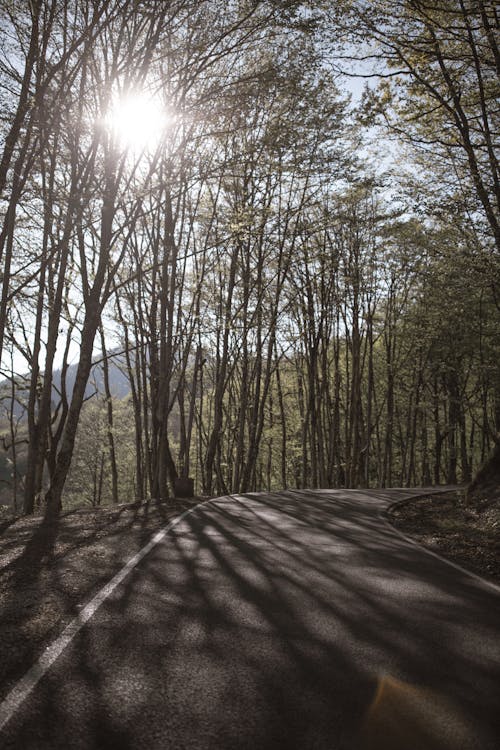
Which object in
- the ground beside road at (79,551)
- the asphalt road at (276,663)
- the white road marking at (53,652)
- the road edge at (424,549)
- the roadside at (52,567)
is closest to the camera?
the asphalt road at (276,663)

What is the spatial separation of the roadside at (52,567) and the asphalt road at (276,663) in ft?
0.85

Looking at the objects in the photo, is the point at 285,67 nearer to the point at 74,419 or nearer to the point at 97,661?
the point at 74,419

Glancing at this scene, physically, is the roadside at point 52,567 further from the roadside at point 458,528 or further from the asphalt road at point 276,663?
the roadside at point 458,528

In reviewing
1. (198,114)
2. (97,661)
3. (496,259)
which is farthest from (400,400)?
(97,661)

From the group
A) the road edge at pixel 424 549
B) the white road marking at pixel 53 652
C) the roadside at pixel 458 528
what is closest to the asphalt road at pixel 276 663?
the white road marking at pixel 53 652

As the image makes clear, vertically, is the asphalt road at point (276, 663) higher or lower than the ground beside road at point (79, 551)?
lower

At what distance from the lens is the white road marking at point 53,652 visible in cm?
287

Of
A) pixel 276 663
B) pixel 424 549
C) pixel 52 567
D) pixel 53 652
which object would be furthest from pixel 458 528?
pixel 53 652

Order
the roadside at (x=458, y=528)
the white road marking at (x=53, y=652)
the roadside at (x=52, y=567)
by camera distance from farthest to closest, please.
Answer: the roadside at (x=458, y=528) → the roadside at (x=52, y=567) → the white road marking at (x=53, y=652)

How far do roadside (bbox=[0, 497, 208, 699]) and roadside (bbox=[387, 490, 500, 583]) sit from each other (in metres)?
3.91

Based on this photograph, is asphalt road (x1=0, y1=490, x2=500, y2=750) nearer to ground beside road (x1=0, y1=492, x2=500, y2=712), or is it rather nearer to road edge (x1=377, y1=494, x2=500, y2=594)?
road edge (x1=377, y1=494, x2=500, y2=594)

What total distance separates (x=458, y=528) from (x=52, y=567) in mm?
6612

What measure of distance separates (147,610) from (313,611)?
130 cm

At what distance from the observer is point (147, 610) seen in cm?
442
